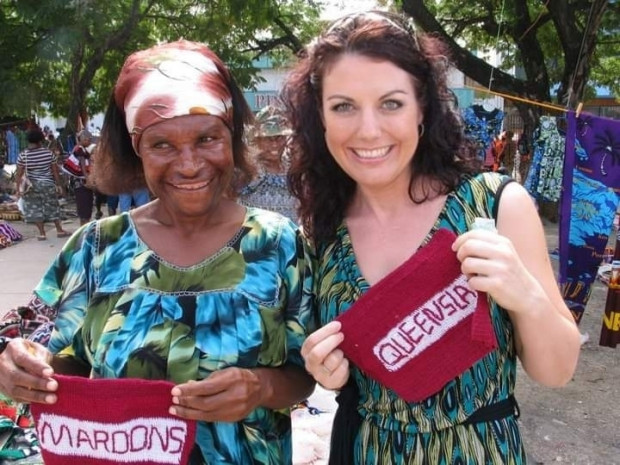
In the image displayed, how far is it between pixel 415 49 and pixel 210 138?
579 millimetres

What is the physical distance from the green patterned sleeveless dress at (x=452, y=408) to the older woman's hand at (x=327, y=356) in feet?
0.41

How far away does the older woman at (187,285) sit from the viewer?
157 cm

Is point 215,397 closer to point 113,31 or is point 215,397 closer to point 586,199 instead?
point 586,199

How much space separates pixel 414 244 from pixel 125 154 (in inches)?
35.1

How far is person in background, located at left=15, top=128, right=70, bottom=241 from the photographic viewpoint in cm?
1012

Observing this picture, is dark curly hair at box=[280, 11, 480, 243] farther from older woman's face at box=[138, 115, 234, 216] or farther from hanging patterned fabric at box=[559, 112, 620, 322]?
hanging patterned fabric at box=[559, 112, 620, 322]

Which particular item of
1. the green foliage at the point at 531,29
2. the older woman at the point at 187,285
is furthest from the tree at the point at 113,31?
the older woman at the point at 187,285

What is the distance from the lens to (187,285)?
163cm

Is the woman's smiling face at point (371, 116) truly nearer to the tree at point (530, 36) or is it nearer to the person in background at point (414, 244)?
the person in background at point (414, 244)

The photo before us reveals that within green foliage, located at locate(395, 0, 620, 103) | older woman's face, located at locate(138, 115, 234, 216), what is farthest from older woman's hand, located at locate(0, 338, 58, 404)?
green foliage, located at locate(395, 0, 620, 103)

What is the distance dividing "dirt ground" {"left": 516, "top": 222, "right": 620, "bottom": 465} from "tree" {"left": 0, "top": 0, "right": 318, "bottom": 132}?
970 centimetres

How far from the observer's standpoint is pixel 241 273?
164 cm

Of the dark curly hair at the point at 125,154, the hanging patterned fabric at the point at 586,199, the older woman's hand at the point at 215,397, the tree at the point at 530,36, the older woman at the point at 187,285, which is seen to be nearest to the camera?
the older woman's hand at the point at 215,397

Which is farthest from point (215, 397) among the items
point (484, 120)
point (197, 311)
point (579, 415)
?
point (484, 120)
